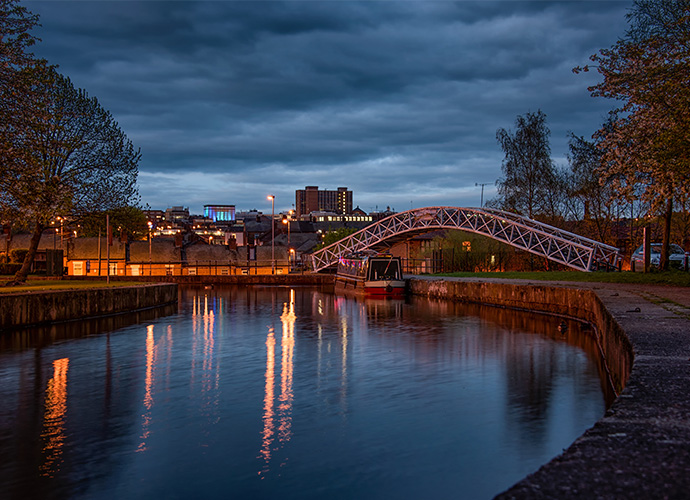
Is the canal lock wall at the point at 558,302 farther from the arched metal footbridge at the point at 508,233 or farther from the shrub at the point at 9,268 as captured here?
the shrub at the point at 9,268

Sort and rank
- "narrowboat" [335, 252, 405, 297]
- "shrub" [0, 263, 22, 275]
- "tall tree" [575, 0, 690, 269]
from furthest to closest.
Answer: "shrub" [0, 263, 22, 275]
"narrowboat" [335, 252, 405, 297]
"tall tree" [575, 0, 690, 269]

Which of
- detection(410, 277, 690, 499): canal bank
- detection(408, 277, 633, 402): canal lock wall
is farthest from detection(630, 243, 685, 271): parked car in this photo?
detection(410, 277, 690, 499): canal bank

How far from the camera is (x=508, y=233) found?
175ft

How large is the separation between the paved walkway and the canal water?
2.62 meters

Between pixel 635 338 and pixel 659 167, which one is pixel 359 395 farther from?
pixel 659 167

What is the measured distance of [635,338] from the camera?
11656 millimetres

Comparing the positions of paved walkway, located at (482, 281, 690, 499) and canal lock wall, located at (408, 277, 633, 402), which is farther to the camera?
canal lock wall, located at (408, 277, 633, 402)

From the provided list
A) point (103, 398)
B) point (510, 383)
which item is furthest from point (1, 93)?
point (510, 383)

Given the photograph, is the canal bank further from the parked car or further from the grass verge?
the parked car

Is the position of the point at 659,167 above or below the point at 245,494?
above

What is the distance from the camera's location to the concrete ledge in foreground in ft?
81.7

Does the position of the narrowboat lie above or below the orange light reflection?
above

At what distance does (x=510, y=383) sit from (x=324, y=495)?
28.9ft

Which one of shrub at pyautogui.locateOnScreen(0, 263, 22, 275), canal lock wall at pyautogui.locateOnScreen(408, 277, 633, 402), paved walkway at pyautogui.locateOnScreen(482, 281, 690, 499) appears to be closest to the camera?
paved walkway at pyautogui.locateOnScreen(482, 281, 690, 499)
